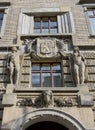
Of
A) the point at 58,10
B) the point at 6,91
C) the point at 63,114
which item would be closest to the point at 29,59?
the point at 6,91

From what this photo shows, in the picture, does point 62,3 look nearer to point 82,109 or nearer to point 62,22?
point 62,22

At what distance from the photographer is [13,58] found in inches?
446

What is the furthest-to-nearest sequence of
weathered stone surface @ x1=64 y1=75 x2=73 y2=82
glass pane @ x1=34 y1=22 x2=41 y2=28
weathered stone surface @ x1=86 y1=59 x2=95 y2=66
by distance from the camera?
glass pane @ x1=34 y1=22 x2=41 y2=28 < weathered stone surface @ x1=86 y1=59 x2=95 y2=66 < weathered stone surface @ x1=64 y1=75 x2=73 y2=82

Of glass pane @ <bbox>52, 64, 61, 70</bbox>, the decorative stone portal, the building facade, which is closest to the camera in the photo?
the decorative stone portal

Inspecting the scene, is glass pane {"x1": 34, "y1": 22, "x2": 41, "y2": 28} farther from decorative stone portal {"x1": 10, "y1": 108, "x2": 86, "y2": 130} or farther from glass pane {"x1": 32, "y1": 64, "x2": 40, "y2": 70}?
decorative stone portal {"x1": 10, "y1": 108, "x2": 86, "y2": 130}

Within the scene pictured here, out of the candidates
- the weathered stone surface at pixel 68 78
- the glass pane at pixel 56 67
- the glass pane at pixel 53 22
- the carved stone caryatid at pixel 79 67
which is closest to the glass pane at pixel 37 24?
the glass pane at pixel 53 22

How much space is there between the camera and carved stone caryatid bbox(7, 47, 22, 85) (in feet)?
35.2

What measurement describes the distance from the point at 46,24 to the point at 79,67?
188 inches

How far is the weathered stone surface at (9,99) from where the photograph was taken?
9500 millimetres

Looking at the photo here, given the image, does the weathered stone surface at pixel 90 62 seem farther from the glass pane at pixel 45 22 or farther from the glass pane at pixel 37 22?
the glass pane at pixel 37 22

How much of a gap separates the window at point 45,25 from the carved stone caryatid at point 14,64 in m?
2.80

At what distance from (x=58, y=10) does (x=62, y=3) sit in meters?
0.99

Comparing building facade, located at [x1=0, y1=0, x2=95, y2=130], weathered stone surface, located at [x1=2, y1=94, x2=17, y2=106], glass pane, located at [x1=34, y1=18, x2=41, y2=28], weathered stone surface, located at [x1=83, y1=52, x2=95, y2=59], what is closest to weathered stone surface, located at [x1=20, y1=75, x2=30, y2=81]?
building facade, located at [x1=0, y1=0, x2=95, y2=130]

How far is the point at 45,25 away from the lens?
14.5 metres
